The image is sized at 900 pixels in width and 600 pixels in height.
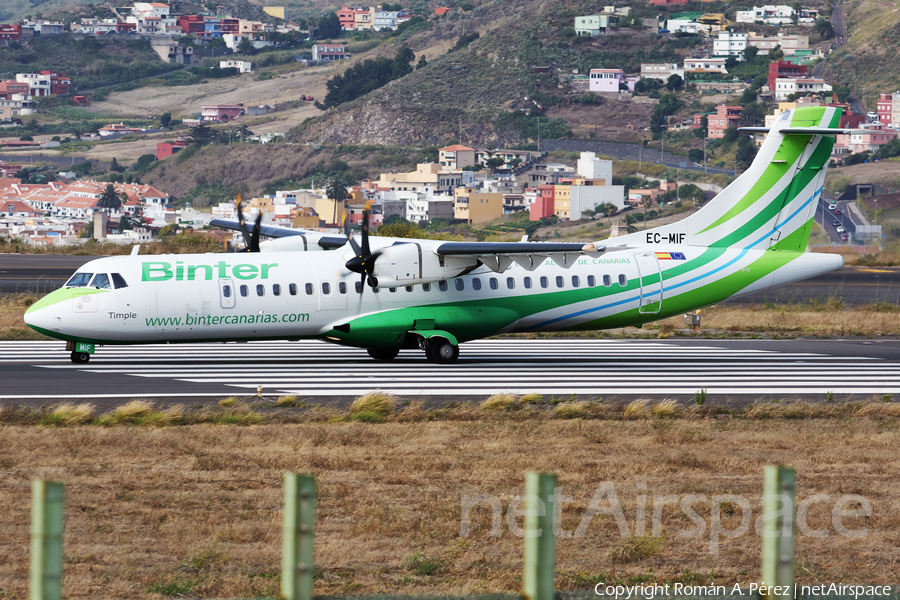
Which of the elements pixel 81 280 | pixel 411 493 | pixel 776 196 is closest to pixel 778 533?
pixel 411 493

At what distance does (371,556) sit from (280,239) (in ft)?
61.1

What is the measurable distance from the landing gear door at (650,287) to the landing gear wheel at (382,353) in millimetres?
6317

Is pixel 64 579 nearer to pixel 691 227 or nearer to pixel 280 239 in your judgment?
pixel 280 239

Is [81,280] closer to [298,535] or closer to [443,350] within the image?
[443,350]

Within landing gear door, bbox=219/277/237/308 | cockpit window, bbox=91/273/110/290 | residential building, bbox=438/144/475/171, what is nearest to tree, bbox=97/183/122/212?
residential building, bbox=438/144/475/171

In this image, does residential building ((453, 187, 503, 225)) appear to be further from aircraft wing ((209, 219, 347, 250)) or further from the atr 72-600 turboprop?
the atr 72-600 turboprop

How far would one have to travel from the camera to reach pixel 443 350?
25156 mm

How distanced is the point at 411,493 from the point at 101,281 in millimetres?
13315

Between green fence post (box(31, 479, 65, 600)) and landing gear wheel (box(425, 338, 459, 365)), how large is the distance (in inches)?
783

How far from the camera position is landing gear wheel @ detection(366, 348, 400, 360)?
25.8 metres

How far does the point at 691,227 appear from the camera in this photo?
2795cm

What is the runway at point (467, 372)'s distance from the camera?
20594 mm

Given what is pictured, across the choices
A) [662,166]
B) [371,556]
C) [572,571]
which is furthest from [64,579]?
[662,166]

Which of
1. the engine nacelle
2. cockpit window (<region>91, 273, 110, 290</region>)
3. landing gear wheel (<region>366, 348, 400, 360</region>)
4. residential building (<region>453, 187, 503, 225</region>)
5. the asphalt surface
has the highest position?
residential building (<region>453, 187, 503, 225</region>)
